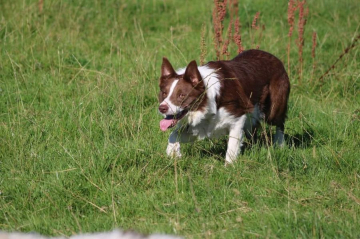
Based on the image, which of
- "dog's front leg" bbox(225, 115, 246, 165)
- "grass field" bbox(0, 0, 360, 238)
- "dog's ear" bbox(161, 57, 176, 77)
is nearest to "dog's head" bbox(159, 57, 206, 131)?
"dog's ear" bbox(161, 57, 176, 77)

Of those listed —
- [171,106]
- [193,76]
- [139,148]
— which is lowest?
[139,148]

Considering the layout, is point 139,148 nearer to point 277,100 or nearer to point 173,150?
point 173,150

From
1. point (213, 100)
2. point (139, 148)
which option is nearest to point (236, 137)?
point (213, 100)

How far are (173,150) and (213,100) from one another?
0.61 metres

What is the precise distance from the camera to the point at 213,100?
564cm

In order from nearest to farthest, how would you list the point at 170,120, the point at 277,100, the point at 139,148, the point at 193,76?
1. the point at 139,148
2. the point at 170,120
3. the point at 193,76
4. the point at 277,100

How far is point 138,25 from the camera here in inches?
377

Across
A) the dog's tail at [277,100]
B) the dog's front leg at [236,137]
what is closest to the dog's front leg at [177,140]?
the dog's front leg at [236,137]

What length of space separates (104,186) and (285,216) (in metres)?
1.48

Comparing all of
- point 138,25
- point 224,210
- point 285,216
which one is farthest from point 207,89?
point 138,25

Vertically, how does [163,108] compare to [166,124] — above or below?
above

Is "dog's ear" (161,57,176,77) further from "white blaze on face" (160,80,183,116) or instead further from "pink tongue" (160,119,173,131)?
"pink tongue" (160,119,173,131)

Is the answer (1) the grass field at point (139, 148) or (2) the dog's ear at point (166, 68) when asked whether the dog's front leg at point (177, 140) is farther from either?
(2) the dog's ear at point (166, 68)

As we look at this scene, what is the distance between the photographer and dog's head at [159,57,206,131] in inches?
214
